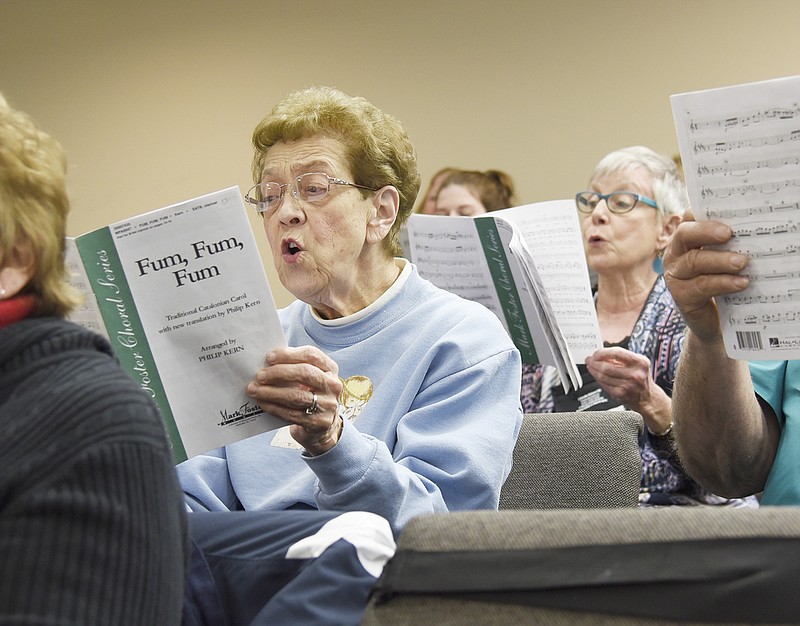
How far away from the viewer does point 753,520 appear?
798 millimetres

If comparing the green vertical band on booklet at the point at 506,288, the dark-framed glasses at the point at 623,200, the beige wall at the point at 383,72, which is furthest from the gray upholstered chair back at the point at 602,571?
the beige wall at the point at 383,72

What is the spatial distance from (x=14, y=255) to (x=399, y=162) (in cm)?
114

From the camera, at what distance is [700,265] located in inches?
56.0

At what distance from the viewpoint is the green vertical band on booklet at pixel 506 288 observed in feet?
7.27

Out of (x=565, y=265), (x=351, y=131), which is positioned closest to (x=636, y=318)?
(x=565, y=265)

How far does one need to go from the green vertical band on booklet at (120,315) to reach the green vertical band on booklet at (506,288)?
970 mm

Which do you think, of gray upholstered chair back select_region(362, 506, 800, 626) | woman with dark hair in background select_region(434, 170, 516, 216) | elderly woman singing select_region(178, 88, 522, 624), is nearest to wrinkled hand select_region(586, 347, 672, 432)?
elderly woman singing select_region(178, 88, 522, 624)

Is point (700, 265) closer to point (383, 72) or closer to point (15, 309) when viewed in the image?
point (15, 309)

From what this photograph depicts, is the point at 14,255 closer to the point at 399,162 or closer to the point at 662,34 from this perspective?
the point at 399,162

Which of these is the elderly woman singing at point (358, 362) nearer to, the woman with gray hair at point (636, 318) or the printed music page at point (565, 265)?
the printed music page at point (565, 265)

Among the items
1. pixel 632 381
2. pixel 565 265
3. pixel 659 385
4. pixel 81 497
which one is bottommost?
pixel 659 385

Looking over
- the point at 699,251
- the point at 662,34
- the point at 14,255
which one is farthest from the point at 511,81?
the point at 14,255

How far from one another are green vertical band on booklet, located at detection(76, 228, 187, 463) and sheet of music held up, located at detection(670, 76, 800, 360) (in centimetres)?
83

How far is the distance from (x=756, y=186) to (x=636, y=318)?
152 centimetres
